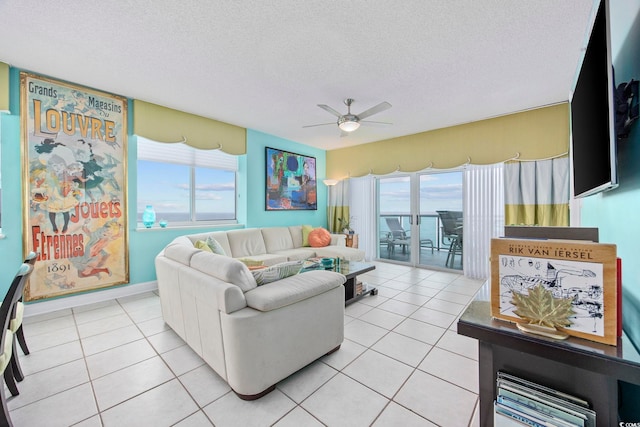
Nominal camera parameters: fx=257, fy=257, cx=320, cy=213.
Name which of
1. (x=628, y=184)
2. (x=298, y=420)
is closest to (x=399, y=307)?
(x=298, y=420)

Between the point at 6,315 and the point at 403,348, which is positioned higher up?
the point at 6,315

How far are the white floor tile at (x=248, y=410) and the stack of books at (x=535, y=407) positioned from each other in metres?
1.12

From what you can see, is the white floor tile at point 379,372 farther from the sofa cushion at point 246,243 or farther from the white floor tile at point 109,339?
the sofa cushion at point 246,243

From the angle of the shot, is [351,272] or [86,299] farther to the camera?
[86,299]

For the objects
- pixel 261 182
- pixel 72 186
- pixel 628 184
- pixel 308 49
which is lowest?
pixel 628 184

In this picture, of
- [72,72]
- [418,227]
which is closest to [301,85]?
[72,72]

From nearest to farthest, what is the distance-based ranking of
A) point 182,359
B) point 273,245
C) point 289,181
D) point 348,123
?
1. point 182,359
2. point 348,123
3. point 273,245
4. point 289,181

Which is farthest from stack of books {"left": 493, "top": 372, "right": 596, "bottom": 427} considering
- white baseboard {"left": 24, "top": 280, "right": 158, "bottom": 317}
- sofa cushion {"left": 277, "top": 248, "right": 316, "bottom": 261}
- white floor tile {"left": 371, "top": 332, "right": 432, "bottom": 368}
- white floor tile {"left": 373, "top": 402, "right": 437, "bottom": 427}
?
white baseboard {"left": 24, "top": 280, "right": 158, "bottom": 317}

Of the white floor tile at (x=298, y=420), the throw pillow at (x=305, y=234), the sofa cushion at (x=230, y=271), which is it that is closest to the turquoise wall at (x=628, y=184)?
the white floor tile at (x=298, y=420)

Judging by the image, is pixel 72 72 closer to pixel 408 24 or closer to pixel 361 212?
pixel 408 24

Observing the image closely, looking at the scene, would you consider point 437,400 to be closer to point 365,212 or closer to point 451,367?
point 451,367

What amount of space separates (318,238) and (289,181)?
1.43m

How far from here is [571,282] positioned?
832mm

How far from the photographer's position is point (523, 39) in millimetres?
2238
